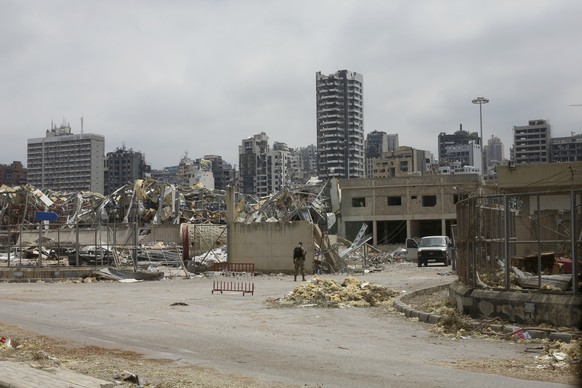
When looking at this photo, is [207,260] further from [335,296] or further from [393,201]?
[393,201]

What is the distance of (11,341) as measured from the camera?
40.3 feet

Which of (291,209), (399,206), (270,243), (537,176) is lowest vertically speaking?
(270,243)

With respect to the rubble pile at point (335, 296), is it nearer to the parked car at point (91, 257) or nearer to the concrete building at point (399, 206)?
the parked car at point (91, 257)

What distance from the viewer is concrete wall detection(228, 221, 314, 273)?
3762 centimetres

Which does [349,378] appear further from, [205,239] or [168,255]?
[205,239]

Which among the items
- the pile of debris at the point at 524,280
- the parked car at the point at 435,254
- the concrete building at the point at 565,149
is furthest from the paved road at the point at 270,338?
the concrete building at the point at 565,149

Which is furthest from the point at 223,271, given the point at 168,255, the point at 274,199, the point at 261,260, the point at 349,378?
the point at 349,378

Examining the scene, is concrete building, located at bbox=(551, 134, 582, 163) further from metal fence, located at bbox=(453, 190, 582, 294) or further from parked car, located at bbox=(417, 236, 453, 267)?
metal fence, located at bbox=(453, 190, 582, 294)

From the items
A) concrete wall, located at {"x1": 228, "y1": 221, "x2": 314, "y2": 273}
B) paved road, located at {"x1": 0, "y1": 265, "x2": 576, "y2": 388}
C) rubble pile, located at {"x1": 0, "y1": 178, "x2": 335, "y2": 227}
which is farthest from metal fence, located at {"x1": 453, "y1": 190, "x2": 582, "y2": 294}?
rubble pile, located at {"x1": 0, "y1": 178, "x2": 335, "y2": 227}

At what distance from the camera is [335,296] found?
20531mm

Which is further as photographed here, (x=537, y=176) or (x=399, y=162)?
(x=399, y=162)

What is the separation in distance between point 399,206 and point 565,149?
57.5 metres

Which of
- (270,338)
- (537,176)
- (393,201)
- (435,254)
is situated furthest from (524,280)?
(393,201)

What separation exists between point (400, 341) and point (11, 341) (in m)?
7.17
